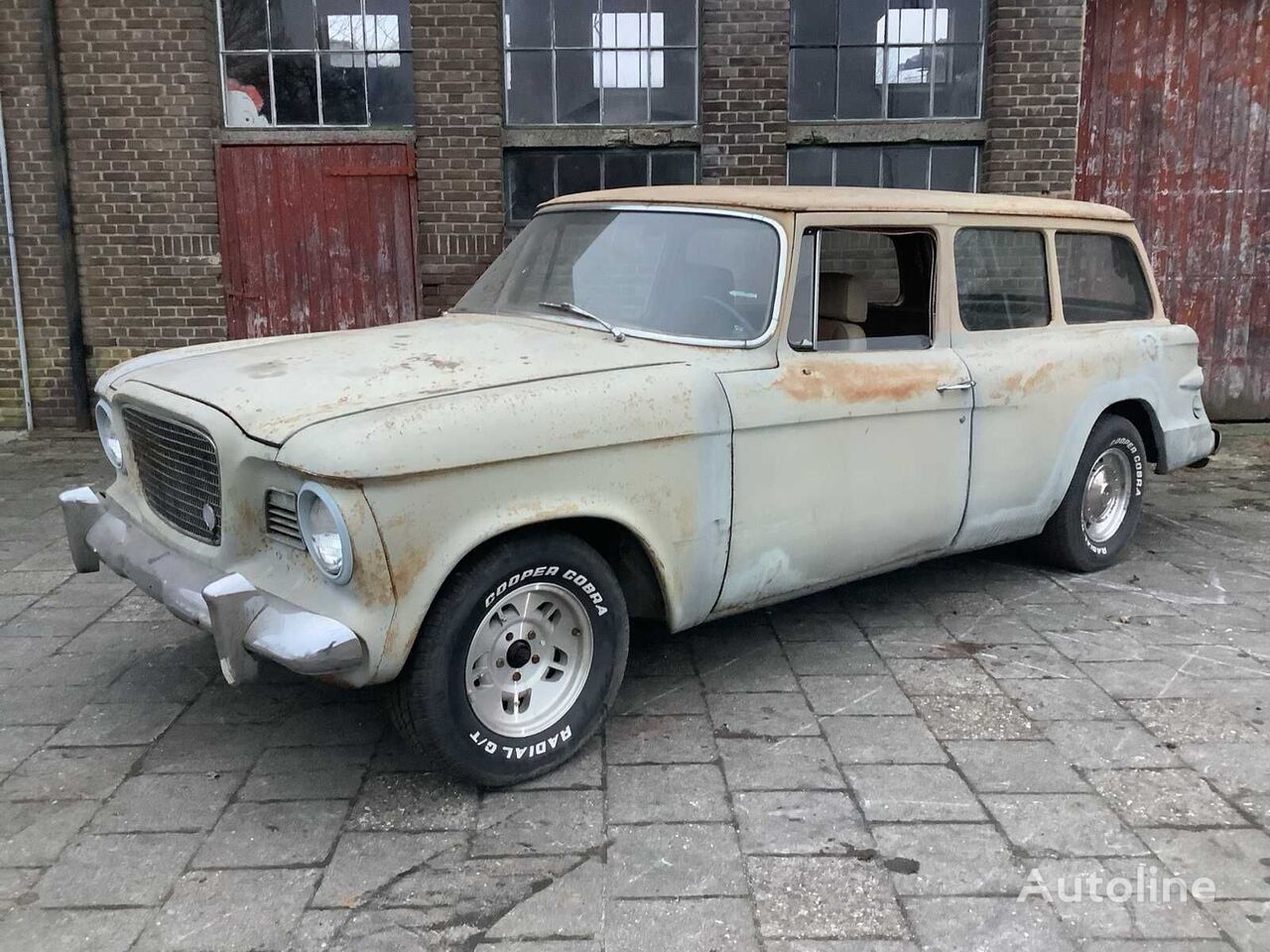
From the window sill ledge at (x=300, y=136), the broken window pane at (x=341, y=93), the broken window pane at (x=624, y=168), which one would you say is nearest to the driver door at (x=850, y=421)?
the broken window pane at (x=624, y=168)

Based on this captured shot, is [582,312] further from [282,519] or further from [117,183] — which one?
[117,183]

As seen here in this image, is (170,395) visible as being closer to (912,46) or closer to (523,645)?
(523,645)

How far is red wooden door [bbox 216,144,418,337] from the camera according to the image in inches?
345

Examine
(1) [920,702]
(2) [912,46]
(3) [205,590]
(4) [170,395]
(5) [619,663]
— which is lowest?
(1) [920,702]

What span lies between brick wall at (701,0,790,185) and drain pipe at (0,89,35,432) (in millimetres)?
5339

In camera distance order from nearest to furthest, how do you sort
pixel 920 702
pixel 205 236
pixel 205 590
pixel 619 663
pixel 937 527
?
pixel 205 590
pixel 619 663
pixel 920 702
pixel 937 527
pixel 205 236

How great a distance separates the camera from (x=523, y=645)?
3438 mm

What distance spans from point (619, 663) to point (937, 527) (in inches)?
63.4

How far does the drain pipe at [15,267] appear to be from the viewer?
8.62 metres

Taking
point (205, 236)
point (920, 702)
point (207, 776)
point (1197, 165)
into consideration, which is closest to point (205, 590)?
point (207, 776)

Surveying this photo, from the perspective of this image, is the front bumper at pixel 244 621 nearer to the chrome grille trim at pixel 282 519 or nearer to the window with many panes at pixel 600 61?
the chrome grille trim at pixel 282 519

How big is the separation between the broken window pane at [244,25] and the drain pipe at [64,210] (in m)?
1.22

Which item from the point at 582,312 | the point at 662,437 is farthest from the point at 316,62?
the point at 662,437

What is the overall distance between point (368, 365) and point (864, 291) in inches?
79.7
